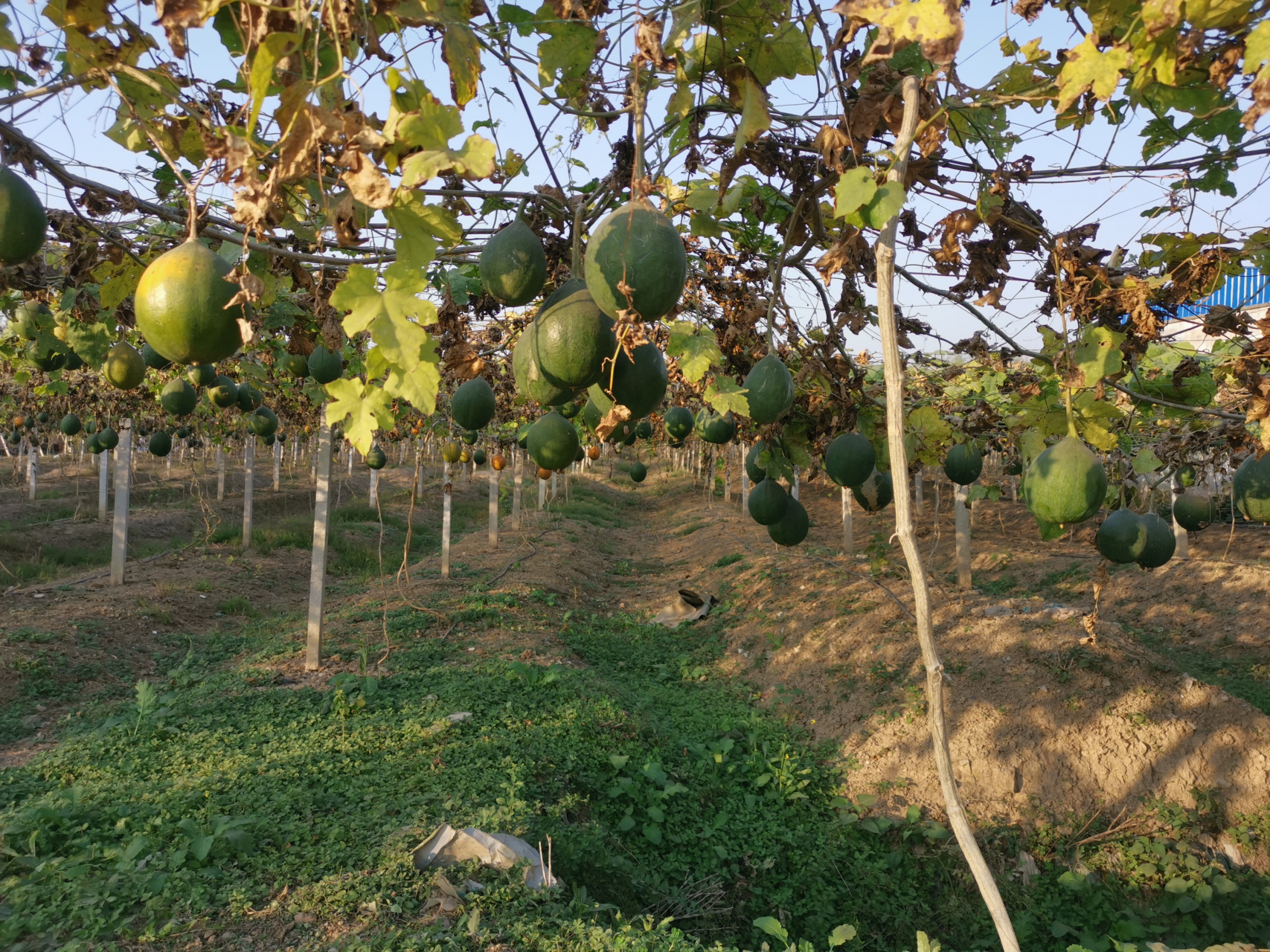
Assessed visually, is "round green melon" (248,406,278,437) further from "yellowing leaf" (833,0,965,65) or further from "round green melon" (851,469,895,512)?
"yellowing leaf" (833,0,965,65)

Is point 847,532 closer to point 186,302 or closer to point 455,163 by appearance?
point 186,302

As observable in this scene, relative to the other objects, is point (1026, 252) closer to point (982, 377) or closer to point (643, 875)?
point (643, 875)

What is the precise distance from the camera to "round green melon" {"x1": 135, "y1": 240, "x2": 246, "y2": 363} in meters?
1.65

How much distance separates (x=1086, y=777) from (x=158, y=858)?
636 cm

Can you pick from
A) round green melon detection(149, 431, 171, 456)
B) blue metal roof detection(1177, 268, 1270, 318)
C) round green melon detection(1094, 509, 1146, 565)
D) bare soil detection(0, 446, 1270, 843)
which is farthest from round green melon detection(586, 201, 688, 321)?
round green melon detection(149, 431, 171, 456)

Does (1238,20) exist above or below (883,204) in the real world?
above

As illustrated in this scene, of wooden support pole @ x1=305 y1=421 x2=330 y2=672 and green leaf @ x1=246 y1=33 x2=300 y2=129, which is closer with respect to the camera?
green leaf @ x1=246 y1=33 x2=300 y2=129

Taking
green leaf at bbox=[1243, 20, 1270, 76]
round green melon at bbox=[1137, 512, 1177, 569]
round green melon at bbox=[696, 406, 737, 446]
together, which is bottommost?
round green melon at bbox=[1137, 512, 1177, 569]

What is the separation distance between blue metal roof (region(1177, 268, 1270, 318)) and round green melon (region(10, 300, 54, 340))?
565 cm

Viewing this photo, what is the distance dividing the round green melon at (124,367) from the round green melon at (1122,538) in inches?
195

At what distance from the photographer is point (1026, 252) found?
117 inches

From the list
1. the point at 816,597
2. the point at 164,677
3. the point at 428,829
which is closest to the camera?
the point at 428,829

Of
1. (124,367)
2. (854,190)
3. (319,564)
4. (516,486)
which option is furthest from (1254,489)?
(516,486)

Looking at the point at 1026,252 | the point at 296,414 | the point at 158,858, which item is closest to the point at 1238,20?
the point at 1026,252
